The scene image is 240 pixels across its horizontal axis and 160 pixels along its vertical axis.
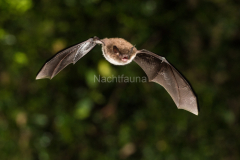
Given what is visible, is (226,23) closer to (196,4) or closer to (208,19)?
(208,19)

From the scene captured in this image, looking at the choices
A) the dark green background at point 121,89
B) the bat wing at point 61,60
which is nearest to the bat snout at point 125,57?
the bat wing at point 61,60

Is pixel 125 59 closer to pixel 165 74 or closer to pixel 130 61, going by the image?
pixel 130 61

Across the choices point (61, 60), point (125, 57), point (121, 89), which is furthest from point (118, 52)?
point (121, 89)

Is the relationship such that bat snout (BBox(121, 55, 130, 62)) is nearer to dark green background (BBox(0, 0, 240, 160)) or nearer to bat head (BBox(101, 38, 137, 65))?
bat head (BBox(101, 38, 137, 65))

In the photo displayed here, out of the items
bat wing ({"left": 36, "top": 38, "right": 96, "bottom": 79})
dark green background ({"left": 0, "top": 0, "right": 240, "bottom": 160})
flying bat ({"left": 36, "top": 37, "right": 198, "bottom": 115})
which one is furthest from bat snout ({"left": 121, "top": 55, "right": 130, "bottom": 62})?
dark green background ({"left": 0, "top": 0, "right": 240, "bottom": 160})

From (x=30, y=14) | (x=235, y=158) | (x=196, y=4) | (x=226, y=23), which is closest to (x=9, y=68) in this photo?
(x=30, y=14)

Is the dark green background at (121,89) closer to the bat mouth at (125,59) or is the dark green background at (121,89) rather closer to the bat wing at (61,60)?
the bat wing at (61,60)
